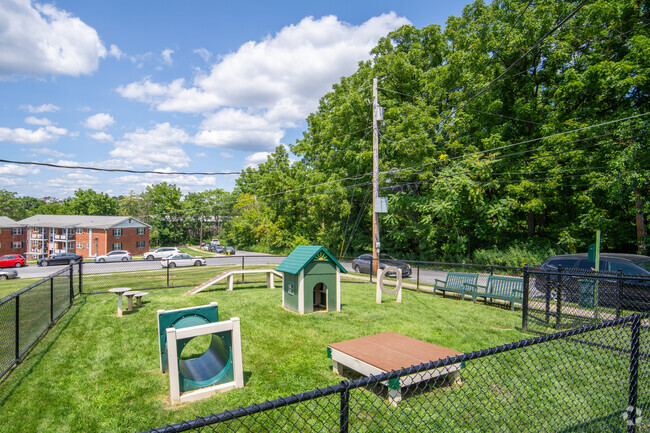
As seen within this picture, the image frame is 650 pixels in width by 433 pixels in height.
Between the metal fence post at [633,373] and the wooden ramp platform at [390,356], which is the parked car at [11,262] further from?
the metal fence post at [633,373]

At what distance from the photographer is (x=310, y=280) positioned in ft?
31.9

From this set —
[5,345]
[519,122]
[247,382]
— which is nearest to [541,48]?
[519,122]

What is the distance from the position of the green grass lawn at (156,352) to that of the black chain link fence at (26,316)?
0.76 ft

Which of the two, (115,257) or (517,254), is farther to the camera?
(115,257)

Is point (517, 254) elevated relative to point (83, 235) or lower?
lower

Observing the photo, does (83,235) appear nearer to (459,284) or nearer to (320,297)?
(320,297)

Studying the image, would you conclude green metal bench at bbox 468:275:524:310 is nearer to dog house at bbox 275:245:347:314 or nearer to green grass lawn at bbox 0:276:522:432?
green grass lawn at bbox 0:276:522:432

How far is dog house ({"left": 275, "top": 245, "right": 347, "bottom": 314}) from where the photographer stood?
965 cm

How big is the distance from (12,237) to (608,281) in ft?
227

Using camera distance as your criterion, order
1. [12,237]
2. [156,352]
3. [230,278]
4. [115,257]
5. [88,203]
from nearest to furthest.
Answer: [156,352]
[230,278]
[115,257]
[12,237]
[88,203]

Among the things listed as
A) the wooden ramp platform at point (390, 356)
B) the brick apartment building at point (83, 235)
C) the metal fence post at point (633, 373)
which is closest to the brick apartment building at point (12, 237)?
the brick apartment building at point (83, 235)

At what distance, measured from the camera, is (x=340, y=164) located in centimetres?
3203

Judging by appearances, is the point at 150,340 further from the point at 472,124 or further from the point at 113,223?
the point at 113,223

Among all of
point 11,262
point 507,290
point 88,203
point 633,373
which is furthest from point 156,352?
point 88,203
